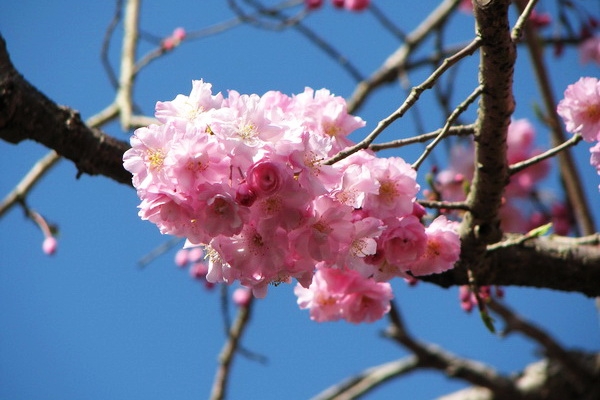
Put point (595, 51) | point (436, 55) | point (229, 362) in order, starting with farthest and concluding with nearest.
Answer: point (595, 51), point (436, 55), point (229, 362)

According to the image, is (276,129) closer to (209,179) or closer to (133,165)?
(209,179)

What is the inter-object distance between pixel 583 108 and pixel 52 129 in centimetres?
112

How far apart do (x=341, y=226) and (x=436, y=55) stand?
2.30m

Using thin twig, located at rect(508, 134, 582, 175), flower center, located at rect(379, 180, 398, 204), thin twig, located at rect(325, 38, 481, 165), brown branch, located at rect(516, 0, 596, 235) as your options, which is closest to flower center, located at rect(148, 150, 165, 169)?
thin twig, located at rect(325, 38, 481, 165)

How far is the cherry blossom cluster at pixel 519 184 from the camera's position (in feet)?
10.6

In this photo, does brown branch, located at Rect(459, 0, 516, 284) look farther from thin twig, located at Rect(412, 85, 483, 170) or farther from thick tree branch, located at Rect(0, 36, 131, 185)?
thick tree branch, located at Rect(0, 36, 131, 185)

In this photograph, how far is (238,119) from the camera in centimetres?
108

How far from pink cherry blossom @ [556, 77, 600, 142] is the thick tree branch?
954 mm

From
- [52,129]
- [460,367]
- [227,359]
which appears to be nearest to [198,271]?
[227,359]

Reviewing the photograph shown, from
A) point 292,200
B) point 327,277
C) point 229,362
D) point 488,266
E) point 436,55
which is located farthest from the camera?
point 436,55

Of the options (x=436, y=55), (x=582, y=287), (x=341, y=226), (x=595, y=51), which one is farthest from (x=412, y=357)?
(x=341, y=226)

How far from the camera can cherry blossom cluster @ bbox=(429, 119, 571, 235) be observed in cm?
322

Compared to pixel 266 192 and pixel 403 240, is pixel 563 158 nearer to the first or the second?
pixel 403 240

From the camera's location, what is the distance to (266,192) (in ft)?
3.41
